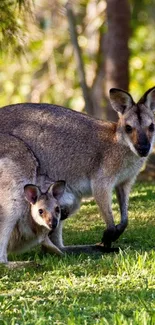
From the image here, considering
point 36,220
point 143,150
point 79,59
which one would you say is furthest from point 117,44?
point 36,220

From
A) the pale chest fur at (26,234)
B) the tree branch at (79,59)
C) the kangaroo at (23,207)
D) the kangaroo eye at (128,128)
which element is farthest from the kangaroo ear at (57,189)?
the tree branch at (79,59)

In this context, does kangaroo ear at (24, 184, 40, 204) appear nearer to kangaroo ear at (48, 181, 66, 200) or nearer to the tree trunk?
kangaroo ear at (48, 181, 66, 200)

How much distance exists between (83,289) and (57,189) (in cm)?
172

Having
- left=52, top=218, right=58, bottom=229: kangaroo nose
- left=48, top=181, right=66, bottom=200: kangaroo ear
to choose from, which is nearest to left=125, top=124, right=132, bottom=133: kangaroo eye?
left=48, top=181, right=66, bottom=200: kangaroo ear

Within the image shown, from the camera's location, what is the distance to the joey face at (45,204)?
7.38m

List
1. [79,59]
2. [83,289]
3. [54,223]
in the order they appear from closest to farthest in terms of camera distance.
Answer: [83,289], [54,223], [79,59]

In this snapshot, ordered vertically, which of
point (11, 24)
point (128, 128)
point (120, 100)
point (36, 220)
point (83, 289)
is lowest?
point (83, 289)

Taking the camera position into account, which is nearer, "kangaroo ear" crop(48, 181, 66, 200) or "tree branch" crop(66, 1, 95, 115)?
"kangaroo ear" crop(48, 181, 66, 200)

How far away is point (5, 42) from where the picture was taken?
33.0 ft

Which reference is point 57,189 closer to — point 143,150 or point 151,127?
point 143,150

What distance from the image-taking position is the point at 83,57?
21.2m

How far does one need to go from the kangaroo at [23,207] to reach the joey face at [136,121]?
885 millimetres

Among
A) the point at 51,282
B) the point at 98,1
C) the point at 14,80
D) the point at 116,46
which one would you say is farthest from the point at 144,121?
the point at 14,80

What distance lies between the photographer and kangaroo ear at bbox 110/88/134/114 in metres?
8.48
